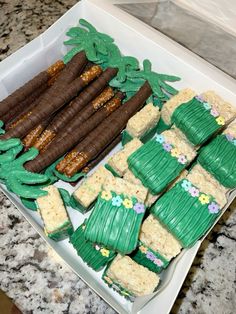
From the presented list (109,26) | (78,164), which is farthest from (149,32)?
(78,164)

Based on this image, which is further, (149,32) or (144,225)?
(149,32)

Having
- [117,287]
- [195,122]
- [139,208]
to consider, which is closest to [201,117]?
[195,122]

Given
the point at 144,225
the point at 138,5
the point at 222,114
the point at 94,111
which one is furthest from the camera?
the point at 138,5

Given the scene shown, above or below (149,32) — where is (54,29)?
below

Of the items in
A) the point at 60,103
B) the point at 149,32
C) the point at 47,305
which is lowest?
the point at 47,305

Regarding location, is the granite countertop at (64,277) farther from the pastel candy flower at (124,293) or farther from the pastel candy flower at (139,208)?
the pastel candy flower at (139,208)

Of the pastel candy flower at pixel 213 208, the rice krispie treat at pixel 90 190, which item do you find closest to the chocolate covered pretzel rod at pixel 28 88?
the rice krispie treat at pixel 90 190

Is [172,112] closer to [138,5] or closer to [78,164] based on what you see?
[78,164]

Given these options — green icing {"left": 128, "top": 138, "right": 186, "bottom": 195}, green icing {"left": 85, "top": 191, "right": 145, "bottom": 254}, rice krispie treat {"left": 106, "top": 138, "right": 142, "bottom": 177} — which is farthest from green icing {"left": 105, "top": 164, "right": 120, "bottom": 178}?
green icing {"left": 85, "top": 191, "right": 145, "bottom": 254}

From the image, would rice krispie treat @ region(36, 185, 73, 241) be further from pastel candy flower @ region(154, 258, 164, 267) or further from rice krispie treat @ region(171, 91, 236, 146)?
rice krispie treat @ region(171, 91, 236, 146)
